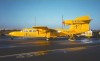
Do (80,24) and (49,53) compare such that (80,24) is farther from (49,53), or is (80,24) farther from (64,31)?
(49,53)

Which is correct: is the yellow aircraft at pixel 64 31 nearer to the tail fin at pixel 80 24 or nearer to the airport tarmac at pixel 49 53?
the tail fin at pixel 80 24

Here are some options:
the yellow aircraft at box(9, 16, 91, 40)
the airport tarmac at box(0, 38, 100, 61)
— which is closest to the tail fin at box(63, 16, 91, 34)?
the yellow aircraft at box(9, 16, 91, 40)

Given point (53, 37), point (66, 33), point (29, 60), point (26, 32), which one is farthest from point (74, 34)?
point (29, 60)

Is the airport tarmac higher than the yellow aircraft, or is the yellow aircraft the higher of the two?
the yellow aircraft

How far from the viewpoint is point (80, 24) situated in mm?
46969

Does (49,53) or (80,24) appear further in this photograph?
(80,24)

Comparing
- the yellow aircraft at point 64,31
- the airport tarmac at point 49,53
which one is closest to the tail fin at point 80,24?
the yellow aircraft at point 64,31

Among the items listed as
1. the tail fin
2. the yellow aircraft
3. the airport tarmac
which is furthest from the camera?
the tail fin

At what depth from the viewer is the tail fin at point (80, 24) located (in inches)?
1822

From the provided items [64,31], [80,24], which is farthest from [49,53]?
[80,24]

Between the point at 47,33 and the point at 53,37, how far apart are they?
193 cm

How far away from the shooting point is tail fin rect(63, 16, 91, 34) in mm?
46281

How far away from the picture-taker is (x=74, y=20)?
46906 mm

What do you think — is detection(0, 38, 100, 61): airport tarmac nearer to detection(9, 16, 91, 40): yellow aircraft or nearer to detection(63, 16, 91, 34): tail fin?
detection(9, 16, 91, 40): yellow aircraft
